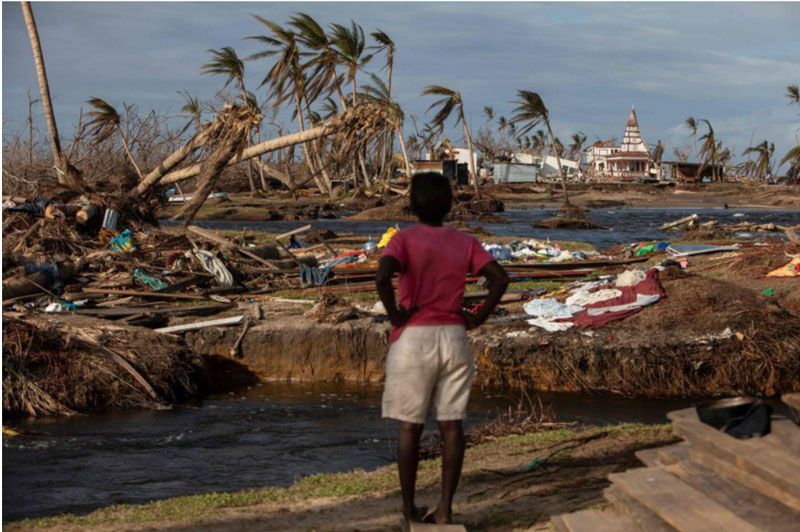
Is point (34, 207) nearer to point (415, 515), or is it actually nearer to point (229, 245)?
point (229, 245)

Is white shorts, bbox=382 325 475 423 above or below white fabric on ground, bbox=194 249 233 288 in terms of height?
above

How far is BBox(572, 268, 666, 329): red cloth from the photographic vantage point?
1213 cm

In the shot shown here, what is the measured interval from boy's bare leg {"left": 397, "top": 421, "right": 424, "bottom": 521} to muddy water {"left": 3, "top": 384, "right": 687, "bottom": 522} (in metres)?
3.22

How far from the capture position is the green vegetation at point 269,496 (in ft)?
20.1

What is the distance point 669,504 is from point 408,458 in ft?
3.88

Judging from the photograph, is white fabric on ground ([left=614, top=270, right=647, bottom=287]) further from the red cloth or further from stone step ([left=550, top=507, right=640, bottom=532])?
stone step ([left=550, top=507, right=640, bottom=532])

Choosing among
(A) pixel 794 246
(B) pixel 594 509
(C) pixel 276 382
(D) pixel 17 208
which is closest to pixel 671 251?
(A) pixel 794 246

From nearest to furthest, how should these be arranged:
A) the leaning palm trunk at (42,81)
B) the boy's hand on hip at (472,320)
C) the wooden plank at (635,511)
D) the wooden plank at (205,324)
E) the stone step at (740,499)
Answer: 1. the stone step at (740,499)
2. the wooden plank at (635,511)
3. the boy's hand on hip at (472,320)
4. the wooden plank at (205,324)
5. the leaning palm trunk at (42,81)

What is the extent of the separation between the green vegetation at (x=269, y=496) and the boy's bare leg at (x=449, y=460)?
1474 mm

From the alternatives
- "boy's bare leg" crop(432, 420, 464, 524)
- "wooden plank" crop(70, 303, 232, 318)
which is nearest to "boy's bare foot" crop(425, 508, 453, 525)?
"boy's bare leg" crop(432, 420, 464, 524)

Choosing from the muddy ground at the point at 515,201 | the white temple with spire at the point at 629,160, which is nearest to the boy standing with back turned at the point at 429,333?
the muddy ground at the point at 515,201

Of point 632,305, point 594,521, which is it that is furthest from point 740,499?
point 632,305

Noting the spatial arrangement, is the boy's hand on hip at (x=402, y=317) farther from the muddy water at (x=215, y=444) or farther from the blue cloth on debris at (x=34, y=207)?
the blue cloth on debris at (x=34, y=207)

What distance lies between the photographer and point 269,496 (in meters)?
6.61
